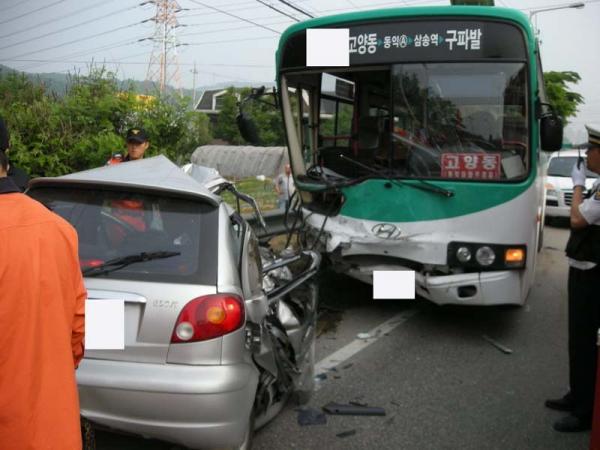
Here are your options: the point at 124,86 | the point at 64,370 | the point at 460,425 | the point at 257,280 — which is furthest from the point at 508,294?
the point at 124,86

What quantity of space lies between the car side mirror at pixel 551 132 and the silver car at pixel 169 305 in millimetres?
3202

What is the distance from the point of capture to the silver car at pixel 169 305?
2.96 m

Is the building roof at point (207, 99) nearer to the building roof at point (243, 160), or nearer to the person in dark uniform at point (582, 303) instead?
the building roof at point (243, 160)

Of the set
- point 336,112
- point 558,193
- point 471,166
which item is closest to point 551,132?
point 471,166

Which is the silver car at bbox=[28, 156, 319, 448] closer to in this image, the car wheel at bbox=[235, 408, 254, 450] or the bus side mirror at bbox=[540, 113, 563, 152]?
the car wheel at bbox=[235, 408, 254, 450]

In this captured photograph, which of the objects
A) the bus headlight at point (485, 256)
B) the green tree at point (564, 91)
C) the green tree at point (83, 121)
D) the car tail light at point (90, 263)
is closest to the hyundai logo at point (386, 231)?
the bus headlight at point (485, 256)

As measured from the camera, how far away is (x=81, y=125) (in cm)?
887

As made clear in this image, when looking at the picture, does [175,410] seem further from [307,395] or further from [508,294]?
[508,294]

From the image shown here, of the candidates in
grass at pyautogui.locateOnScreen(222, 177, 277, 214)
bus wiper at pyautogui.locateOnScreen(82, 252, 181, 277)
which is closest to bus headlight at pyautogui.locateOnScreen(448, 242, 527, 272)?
bus wiper at pyautogui.locateOnScreen(82, 252, 181, 277)

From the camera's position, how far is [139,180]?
343 cm

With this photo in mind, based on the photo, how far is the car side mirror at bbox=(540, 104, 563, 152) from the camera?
18.0ft

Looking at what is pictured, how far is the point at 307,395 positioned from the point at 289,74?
11.5 feet

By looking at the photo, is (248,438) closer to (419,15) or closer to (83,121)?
(419,15)

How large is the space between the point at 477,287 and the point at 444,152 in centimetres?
130
